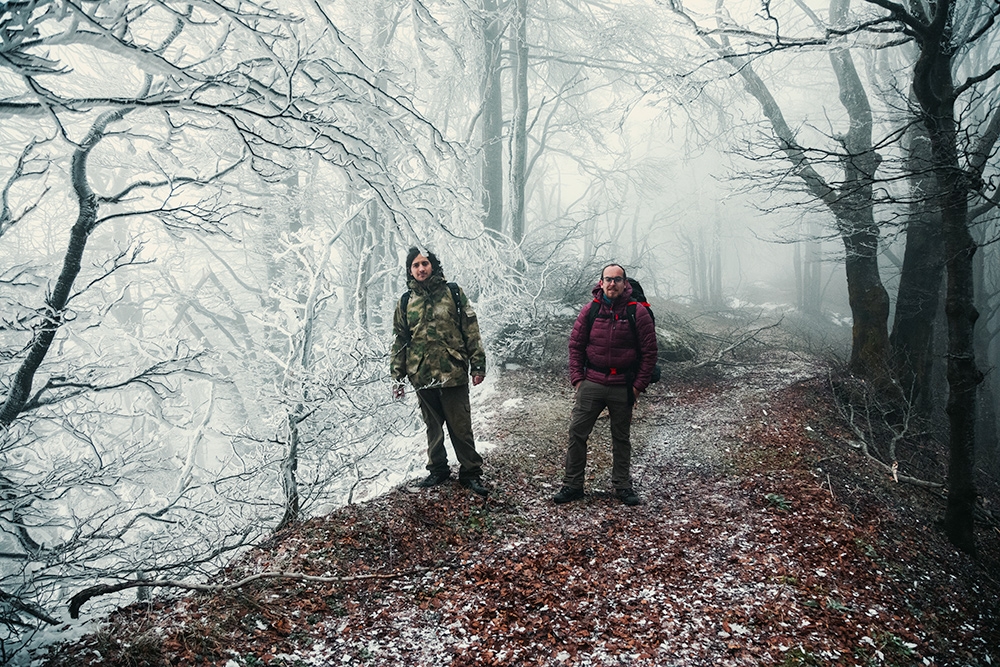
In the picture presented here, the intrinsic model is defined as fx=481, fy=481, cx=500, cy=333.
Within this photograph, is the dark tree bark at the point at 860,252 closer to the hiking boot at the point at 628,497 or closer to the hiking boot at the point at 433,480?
the hiking boot at the point at 628,497

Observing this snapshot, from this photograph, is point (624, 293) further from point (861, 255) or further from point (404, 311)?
point (861, 255)

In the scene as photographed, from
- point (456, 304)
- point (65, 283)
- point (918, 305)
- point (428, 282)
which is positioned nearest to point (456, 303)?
point (456, 304)

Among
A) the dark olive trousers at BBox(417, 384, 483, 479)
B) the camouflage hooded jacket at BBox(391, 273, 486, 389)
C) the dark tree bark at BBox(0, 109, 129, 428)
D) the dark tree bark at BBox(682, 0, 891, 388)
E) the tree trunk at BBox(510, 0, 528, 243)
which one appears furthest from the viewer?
the tree trunk at BBox(510, 0, 528, 243)

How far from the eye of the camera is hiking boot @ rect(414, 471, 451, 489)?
14.3ft

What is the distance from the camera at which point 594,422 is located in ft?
→ 14.0

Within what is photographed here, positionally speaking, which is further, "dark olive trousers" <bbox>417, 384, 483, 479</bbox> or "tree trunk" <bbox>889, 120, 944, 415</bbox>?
"tree trunk" <bbox>889, 120, 944, 415</bbox>

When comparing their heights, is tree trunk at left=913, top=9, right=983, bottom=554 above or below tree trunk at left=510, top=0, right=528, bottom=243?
below

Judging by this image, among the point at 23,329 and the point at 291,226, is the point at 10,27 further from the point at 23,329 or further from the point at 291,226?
the point at 291,226

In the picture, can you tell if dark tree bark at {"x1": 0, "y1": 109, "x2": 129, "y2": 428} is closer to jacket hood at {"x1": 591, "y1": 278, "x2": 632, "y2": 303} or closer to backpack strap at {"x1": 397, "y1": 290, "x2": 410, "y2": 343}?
backpack strap at {"x1": 397, "y1": 290, "x2": 410, "y2": 343}

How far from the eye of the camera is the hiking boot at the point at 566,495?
4457 millimetres

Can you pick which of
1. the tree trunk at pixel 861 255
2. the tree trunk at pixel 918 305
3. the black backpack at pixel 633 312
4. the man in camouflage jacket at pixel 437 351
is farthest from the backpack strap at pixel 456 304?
the tree trunk at pixel 918 305

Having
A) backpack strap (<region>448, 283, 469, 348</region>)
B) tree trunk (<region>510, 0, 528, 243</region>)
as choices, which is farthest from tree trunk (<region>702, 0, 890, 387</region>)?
backpack strap (<region>448, 283, 469, 348</region>)

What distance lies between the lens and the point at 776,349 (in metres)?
11.4

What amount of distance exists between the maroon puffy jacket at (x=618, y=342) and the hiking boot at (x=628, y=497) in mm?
1079
